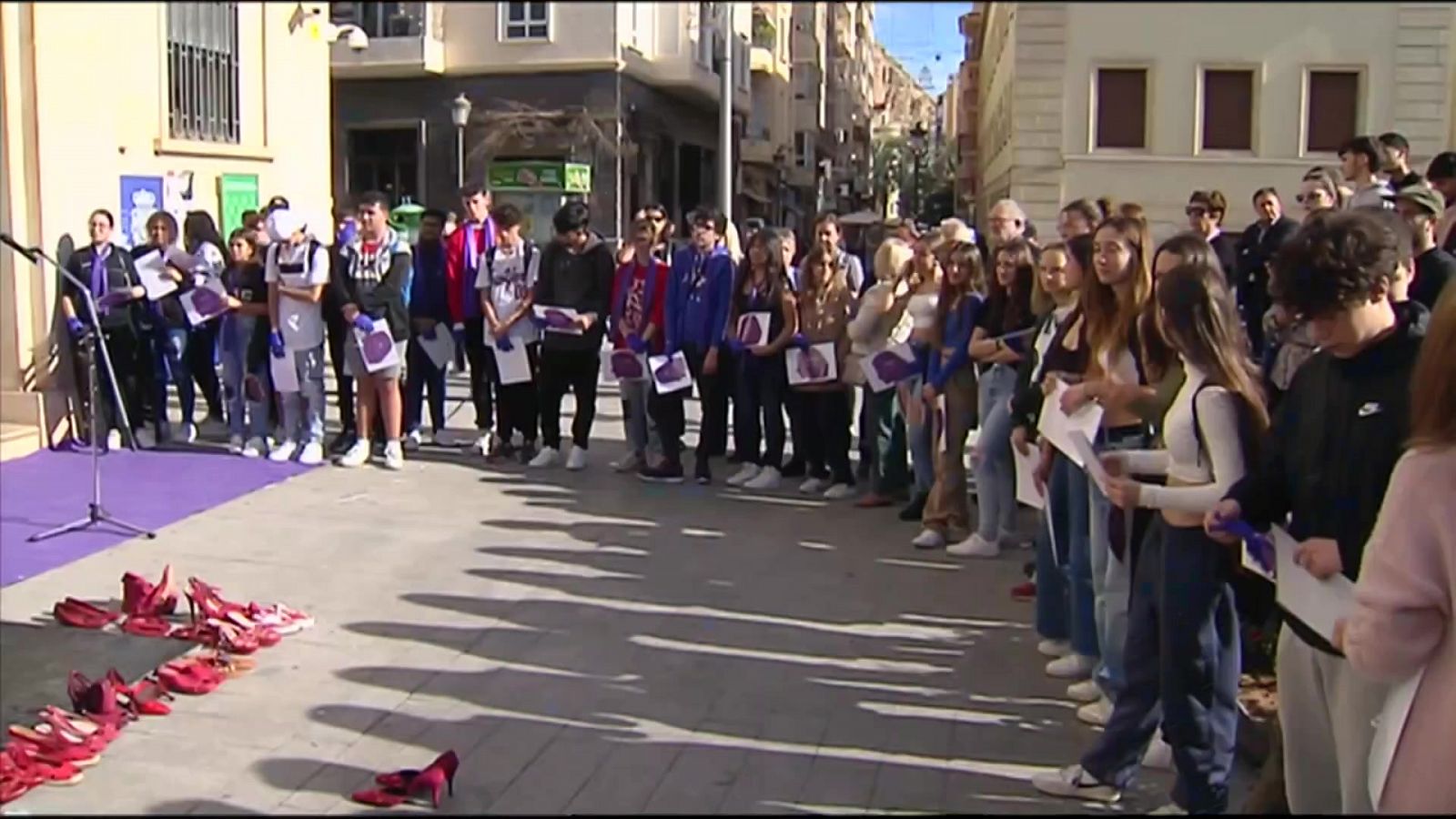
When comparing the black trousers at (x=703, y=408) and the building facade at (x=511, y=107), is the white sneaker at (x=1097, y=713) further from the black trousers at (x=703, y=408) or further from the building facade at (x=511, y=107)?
the building facade at (x=511, y=107)

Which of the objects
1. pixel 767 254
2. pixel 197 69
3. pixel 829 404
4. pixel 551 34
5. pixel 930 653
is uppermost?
pixel 551 34

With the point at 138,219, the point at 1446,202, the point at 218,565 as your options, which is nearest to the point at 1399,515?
the point at 1446,202

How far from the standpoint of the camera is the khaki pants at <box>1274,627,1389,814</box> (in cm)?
342

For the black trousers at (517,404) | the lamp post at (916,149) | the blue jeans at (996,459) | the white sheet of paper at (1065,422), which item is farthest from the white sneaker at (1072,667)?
the lamp post at (916,149)

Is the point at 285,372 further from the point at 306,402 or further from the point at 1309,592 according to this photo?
the point at 1309,592

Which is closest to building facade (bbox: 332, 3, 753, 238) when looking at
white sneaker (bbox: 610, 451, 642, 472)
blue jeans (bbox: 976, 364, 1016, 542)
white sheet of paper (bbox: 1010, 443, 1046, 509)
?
white sneaker (bbox: 610, 451, 642, 472)

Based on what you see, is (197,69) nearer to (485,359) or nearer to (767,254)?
(485,359)

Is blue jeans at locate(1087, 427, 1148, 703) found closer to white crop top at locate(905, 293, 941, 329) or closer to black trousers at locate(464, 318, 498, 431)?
white crop top at locate(905, 293, 941, 329)

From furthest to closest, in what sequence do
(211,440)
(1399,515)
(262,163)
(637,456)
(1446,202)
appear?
(262,163) → (211,440) → (637,456) → (1446,202) → (1399,515)

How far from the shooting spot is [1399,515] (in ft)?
10.2

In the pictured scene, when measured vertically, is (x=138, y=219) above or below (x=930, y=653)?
above

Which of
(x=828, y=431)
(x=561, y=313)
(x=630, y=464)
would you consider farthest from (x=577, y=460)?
(x=828, y=431)

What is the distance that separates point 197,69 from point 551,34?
14.6 meters

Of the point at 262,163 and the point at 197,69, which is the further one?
the point at 262,163
